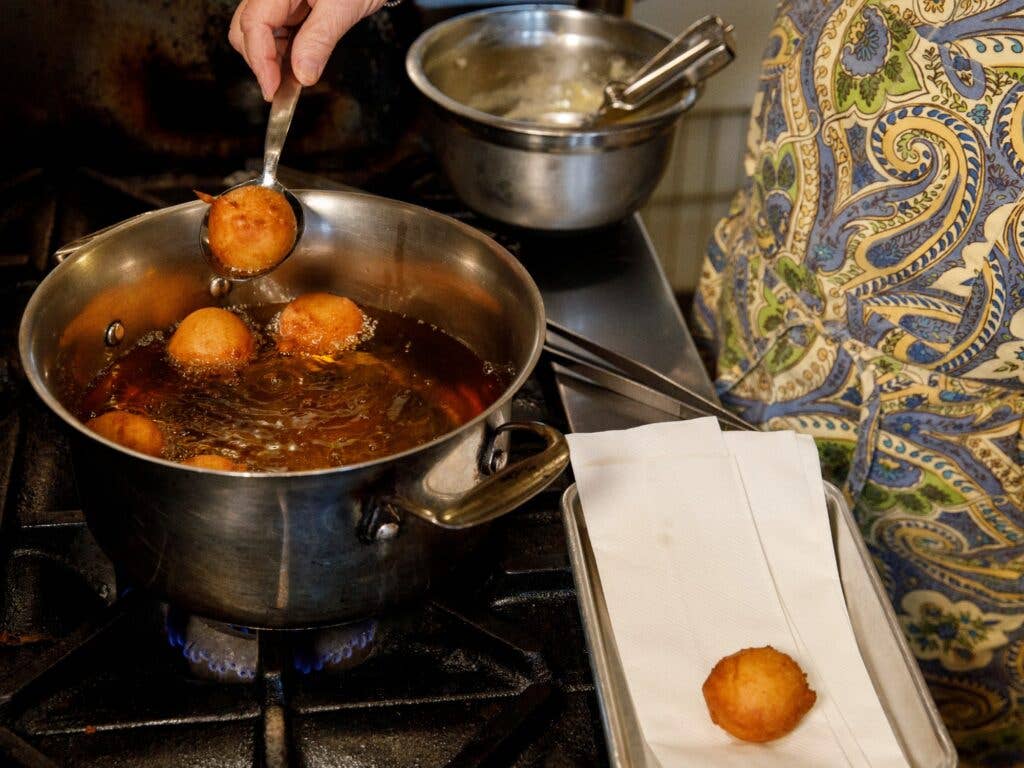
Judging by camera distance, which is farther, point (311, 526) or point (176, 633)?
point (176, 633)

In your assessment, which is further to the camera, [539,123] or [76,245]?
[539,123]

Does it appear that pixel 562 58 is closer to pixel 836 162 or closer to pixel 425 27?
pixel 425 27

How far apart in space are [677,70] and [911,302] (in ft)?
1.41

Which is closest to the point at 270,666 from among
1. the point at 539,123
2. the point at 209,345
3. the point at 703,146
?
the point at 209,345

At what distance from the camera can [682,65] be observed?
125 cm

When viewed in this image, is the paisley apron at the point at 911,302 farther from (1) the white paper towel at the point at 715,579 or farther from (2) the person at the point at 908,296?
(1) the white paper towel at the point at 715,579

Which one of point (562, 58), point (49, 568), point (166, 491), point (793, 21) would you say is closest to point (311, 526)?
point (166, 491)

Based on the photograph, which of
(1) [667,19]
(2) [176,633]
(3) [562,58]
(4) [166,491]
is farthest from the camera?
(1) [667,19]

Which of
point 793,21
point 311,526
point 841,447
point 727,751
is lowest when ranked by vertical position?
point 841,447

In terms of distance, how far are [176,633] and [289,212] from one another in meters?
0.39

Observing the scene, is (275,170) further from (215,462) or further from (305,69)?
(215,462)

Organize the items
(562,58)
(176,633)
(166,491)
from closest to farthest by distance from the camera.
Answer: (166,491) → (176,633) → (562,58)

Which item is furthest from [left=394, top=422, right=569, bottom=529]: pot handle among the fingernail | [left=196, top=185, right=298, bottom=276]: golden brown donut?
the fingernail

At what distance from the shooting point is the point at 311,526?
2.28 ft
